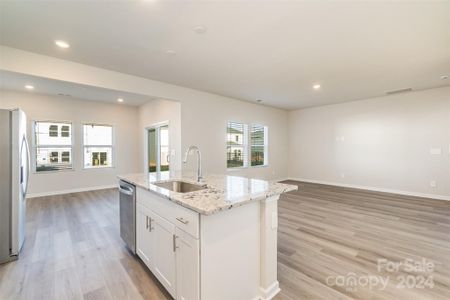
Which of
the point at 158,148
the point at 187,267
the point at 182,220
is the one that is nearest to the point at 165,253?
the point at 187,267

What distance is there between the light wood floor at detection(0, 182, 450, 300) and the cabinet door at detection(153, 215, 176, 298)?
0.18 m

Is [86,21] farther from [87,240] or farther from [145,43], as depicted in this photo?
[87,240]

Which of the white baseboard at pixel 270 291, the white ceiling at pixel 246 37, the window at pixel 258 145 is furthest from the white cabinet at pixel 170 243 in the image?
the window at pixel 258 145

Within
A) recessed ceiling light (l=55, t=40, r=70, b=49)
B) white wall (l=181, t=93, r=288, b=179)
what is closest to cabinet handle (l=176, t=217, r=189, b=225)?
white wall (l=181, t=93, r=288, b=179)

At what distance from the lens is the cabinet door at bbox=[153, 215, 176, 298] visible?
1.69 meters

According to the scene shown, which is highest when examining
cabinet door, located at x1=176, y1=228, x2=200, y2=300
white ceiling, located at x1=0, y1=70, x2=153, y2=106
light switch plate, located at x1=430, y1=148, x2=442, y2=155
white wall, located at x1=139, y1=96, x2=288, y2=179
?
white ceiling, located at x1=0, y1=70, x2=153, y2=106

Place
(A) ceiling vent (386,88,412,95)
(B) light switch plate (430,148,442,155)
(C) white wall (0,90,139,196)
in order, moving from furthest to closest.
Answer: (C) white wall (0,90,139,196) < (A) ceiling vent (386,88,412,95) < (B) light switch plate (430,148,442,155)

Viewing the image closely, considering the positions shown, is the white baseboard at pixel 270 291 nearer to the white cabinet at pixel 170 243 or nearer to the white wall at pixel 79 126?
the white cabinet at pixel 170 243

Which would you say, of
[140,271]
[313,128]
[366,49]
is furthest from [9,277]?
[313,128]

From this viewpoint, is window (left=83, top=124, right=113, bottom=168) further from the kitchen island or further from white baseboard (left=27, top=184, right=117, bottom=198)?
the kitchen island

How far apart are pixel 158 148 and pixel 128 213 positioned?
12.0ft

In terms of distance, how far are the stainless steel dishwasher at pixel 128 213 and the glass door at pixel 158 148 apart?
112 inches

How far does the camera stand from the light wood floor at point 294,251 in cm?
187

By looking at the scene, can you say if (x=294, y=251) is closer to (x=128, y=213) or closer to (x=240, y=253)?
(x=240, y=253)
